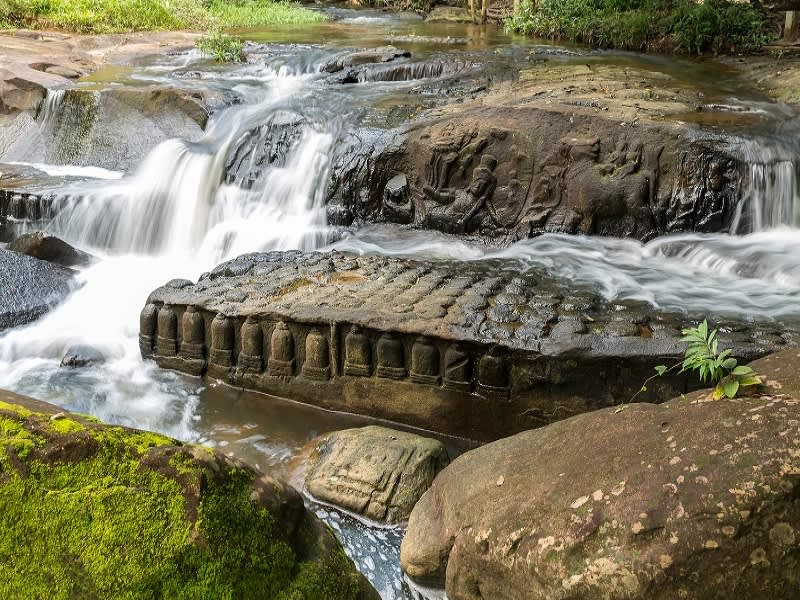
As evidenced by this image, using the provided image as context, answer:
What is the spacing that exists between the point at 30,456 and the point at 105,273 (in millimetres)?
5864

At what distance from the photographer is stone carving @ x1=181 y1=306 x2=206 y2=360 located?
550 centimetres

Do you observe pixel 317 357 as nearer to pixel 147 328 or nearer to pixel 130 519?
pixel 147 328

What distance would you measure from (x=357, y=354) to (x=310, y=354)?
1.18ft

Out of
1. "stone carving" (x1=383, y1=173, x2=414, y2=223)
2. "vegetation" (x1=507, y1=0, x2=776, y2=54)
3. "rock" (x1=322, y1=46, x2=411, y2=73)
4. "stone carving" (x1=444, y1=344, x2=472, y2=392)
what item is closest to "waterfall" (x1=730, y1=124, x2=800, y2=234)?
"stone carving" (x1=383, y1=173, x2=414, y2=223)

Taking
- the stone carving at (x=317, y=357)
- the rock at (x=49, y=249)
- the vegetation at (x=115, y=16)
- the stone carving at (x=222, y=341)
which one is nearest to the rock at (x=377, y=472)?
Result: the stone carving at (x=317, y=357)

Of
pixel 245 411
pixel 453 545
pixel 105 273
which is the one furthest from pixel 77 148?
pixel 453 545

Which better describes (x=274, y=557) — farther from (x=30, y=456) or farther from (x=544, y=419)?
(x=544, y=419)

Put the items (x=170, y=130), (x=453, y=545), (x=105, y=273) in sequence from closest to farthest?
(x=453, y=545)
(x=105, y=273)
(x=170, y=130)

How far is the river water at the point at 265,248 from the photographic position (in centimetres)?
511

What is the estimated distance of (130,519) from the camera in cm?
207

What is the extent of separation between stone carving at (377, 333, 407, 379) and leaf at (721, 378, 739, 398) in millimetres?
2202

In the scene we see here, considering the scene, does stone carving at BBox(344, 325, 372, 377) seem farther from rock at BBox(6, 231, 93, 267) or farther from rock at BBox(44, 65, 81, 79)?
rock at BBox(44, 65, 81, 79)

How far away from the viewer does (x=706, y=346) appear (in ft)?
12.2

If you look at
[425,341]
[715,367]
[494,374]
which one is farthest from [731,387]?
[425,341]
